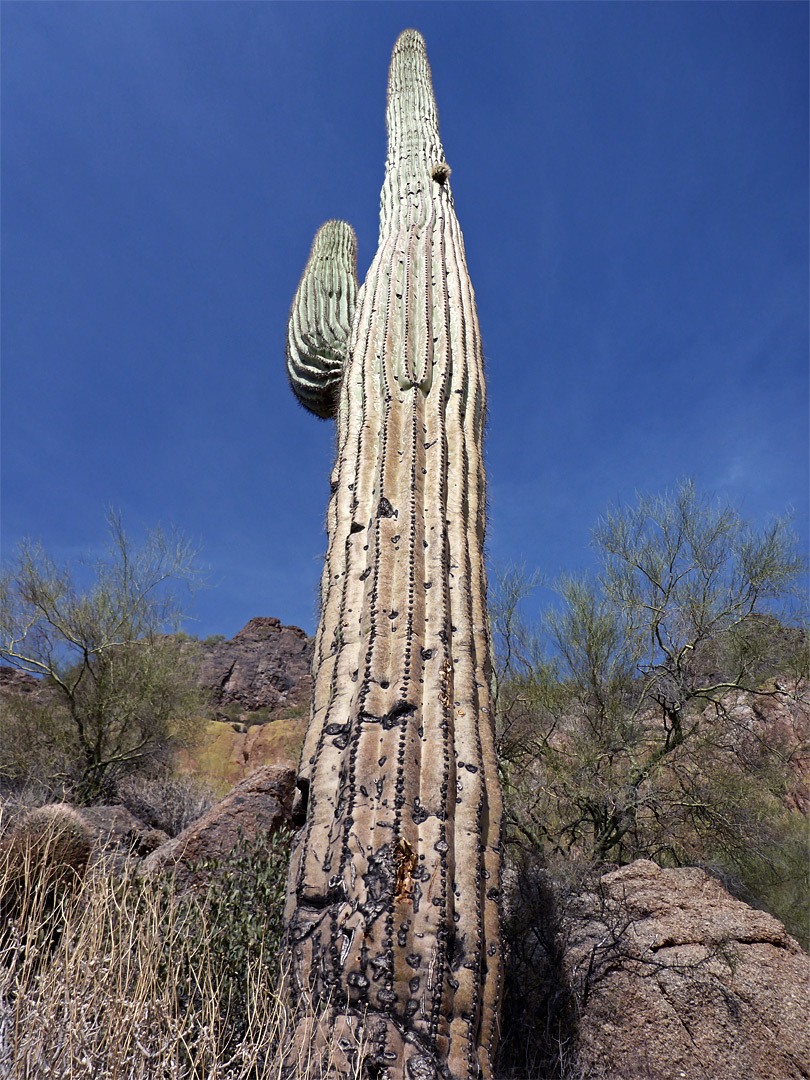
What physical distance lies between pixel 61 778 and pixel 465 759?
825cm

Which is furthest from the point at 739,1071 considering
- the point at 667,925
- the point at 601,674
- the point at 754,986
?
the point at 601,674

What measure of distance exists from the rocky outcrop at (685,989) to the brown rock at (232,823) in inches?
74.6

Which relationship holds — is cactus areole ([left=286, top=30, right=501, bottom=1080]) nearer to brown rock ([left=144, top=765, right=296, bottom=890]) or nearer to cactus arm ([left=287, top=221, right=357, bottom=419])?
cactus arm ([left=287, top=221, right=357, bottom=419])

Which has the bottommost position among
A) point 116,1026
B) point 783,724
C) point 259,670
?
point 116,1026

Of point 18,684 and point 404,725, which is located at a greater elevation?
point 18,684

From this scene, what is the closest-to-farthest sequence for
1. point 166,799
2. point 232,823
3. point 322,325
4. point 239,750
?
1. point 232,823
2. point 322,325
3. point 166,799
4. point 239,750

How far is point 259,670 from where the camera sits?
22.9 metres

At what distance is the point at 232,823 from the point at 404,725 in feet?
7.68

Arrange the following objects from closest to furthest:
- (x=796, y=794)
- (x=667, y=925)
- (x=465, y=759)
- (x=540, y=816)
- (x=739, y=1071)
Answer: (x=465, y=759), (x=739, y=1071), (x=667, y=925), (x=540, y=816), (x=796, y=794)

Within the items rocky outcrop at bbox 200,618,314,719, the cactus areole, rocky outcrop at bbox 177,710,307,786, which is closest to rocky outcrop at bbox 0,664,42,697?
rocky outcrop at bbox 177,710,307,786

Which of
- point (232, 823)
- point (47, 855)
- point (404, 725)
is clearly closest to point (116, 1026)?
point (404, 725)

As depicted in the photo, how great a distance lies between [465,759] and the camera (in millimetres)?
2377

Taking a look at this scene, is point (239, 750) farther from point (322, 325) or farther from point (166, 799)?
point (322, 325)

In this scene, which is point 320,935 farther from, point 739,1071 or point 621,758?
point 621,758
